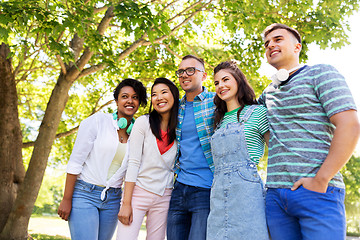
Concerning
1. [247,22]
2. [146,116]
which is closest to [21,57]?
[146,116]

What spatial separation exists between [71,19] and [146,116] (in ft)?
8.06

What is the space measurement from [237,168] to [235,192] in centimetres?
18

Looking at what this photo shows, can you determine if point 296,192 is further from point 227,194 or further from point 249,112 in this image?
point 249,112

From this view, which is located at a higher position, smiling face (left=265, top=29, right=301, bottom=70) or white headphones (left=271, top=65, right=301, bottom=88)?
smiling face (left=265, top=29, right=301, bottom=70)

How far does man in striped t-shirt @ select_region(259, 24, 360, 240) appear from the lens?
2064mm

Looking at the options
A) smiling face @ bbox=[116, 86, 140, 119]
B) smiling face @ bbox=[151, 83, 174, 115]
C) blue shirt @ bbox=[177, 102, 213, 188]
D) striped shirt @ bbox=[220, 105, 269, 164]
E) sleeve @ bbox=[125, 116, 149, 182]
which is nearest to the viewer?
striped shirt @ bbox=[220, 105, 269, 164]

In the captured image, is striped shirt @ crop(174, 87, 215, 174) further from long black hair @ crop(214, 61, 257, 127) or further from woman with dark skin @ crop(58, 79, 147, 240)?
woman with dark skin @ crop(58, 79, 147, 240)

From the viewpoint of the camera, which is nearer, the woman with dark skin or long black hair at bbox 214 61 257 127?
long black hair at bbox 214 61 257 127

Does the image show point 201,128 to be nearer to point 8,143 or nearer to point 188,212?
point 188,212

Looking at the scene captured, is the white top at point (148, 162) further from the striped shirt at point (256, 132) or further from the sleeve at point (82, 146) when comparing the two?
the striped shirt at point (256, 132)

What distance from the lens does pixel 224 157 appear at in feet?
8.82

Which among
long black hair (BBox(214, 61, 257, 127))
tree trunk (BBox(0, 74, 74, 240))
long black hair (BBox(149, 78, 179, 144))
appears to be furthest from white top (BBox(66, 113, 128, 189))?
tree trunk (BBox(0, 74, 74, 240))

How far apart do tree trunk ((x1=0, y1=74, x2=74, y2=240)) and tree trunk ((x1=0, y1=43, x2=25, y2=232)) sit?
296 mm

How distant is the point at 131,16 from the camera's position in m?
4.67
